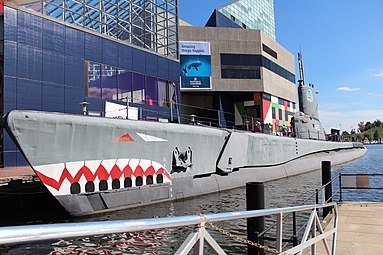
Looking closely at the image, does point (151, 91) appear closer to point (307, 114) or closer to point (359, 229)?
point (307, 114)

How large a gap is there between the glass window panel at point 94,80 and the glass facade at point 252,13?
33876 mm

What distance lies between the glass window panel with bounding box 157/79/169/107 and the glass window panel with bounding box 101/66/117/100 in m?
4.73

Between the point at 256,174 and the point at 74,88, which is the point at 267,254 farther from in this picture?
the point at 74,88

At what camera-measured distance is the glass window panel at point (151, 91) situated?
82.2ft

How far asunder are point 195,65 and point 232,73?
213 inches

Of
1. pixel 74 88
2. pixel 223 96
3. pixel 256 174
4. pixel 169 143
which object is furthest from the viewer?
pixel 223 96

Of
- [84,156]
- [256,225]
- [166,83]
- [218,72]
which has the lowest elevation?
[256,225]

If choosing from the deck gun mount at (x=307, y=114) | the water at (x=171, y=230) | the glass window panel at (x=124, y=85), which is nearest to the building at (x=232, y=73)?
the deck gun mount at (x=307, y=114)

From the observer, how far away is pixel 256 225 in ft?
17.2

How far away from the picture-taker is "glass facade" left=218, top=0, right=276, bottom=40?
184ft

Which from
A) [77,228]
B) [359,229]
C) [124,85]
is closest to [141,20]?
[124,85]

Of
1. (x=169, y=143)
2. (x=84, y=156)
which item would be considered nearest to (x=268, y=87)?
(x=169, y=143)

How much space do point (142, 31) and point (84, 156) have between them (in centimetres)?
2185

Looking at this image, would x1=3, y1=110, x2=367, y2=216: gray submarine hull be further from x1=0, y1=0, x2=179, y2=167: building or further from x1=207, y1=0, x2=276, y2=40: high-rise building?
x1=207, y1=0, x2=276, y2=40: high-rise building
